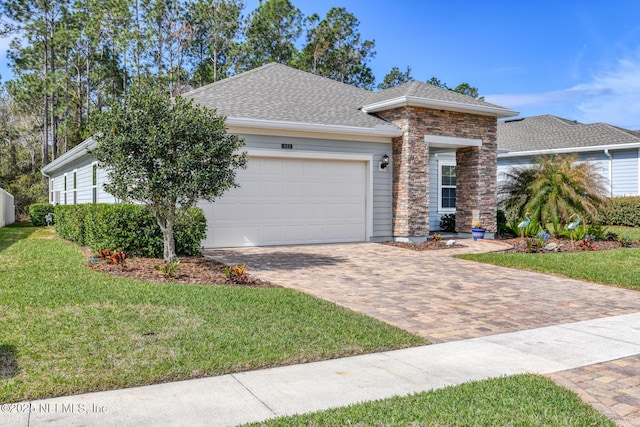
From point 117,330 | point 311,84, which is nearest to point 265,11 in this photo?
point 311,84

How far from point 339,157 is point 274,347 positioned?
31.3 ft

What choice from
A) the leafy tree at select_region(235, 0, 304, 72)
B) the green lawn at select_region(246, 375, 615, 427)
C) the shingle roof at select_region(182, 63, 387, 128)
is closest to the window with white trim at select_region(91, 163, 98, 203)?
the shingle roof at select_region(182, 63, 387, 128)

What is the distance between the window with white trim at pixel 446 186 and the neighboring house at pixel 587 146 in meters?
2.11

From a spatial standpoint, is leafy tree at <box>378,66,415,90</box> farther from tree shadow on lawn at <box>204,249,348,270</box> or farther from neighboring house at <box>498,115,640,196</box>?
tree shadow on lawn at <box>204,249,348,270</box>

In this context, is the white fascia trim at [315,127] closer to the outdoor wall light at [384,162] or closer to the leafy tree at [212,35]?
the outdoor wall light at [384,162]

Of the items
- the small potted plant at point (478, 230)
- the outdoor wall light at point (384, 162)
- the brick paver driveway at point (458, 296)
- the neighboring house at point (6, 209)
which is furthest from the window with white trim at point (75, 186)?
the small potted plant at point (478, 230)

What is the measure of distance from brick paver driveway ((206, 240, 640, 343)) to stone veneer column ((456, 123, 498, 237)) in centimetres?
405

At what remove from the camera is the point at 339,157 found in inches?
543

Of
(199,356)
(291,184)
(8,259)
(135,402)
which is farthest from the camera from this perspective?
(291,184)

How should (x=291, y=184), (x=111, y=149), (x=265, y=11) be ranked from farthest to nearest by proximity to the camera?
(x=265, y=11), (x=291, y=184), (x=111, y=149)

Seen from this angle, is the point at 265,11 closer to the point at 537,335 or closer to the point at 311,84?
the point at 311,84

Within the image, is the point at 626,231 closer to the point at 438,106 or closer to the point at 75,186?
the point at 438,106

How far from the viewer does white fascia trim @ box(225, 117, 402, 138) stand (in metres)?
12.2

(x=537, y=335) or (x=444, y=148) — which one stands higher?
(x=444, y=148)
